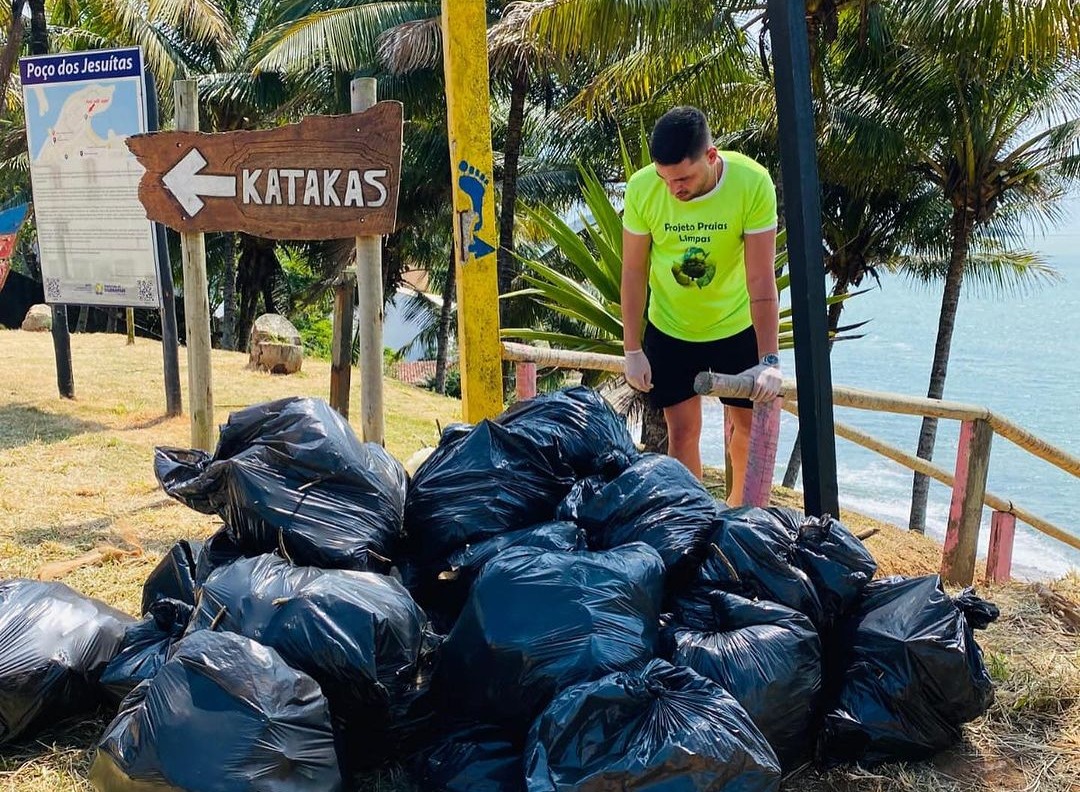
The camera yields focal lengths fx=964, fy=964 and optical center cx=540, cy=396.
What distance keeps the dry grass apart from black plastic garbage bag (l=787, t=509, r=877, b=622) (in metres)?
0.46

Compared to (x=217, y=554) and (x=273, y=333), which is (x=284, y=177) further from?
(x=273, y=333)

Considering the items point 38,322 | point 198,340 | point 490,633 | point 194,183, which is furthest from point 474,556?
point 38,322

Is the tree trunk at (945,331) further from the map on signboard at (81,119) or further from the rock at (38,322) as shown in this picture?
the rock at (38,322)

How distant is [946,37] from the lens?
10.9 metres

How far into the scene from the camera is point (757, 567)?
8.79ft

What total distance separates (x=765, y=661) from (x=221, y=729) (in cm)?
132

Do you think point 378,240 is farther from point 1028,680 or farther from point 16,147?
point 16,147

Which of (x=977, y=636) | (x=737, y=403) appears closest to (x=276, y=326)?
(x=737, y=403)

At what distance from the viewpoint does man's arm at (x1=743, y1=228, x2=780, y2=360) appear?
11.7 feet

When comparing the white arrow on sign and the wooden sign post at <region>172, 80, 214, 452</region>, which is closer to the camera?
the white arrow on sign

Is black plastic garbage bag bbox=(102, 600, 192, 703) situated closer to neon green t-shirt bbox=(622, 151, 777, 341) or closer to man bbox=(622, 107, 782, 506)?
man bbox=(622, 107, 782, 506)

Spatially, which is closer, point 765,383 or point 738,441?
point 765,383

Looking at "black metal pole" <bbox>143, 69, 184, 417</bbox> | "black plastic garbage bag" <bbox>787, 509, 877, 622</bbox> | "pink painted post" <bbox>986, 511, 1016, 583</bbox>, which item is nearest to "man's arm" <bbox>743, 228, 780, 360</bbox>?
"black plastic garbage bag" <bbox>787, 509, 877, 622</bbox>

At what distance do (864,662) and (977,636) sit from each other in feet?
3.51
